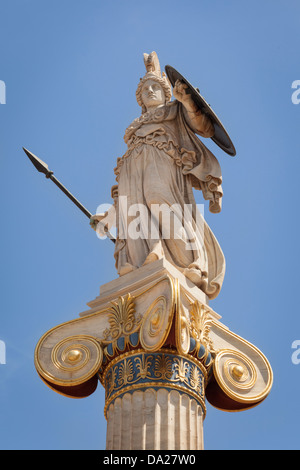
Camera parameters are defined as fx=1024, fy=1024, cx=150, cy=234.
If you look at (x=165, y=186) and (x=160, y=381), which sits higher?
(x=165, y=186)

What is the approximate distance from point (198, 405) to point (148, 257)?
2.62 metres

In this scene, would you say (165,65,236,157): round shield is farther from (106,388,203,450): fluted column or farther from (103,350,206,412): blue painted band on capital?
(106,388,203,450): fluted column

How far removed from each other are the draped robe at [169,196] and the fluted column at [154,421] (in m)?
2.43

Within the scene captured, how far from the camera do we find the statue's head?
63.4ft

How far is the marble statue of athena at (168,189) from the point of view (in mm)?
16719

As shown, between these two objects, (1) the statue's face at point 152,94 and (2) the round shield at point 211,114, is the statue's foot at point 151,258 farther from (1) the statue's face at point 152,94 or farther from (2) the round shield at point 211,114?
(1) the statue's face at point 152,94

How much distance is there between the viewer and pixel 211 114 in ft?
59.9

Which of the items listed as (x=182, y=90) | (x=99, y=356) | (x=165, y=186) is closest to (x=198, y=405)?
(x=99, y=356)

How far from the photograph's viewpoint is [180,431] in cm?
1415

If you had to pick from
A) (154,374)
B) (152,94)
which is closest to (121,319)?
(154,374)

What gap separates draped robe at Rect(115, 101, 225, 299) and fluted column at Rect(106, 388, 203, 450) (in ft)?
7.96

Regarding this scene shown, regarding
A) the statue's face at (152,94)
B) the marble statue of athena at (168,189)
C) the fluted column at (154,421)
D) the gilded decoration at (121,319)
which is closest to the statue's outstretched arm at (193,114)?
the marble statue of athena at (168,189)
